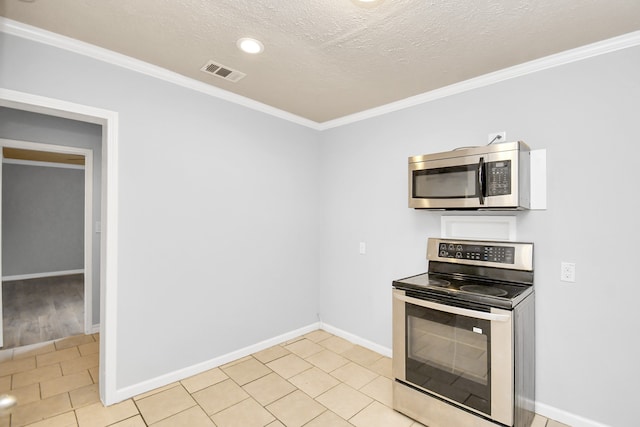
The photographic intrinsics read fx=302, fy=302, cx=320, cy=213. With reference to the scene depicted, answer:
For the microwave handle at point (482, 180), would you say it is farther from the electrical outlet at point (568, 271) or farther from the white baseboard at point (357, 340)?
the white baseboard at point (357, 340)

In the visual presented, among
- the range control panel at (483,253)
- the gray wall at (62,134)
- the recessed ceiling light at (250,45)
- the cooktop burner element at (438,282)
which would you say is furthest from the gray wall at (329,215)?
the gray wall at (62,134)

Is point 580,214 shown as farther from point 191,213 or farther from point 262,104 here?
point 191,213

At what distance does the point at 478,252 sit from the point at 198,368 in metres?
2.49

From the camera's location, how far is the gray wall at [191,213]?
85.9 inches

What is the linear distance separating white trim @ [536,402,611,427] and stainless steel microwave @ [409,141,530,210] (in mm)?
1375

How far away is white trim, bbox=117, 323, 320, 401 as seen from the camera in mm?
2238

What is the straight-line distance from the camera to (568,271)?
2.00 metres

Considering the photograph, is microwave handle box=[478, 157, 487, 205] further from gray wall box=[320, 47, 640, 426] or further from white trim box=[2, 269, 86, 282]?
white trim box=[2, 269, 86, 282]

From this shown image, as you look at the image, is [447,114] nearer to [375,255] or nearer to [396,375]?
[375,255]

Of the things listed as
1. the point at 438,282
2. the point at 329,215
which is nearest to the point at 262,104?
the point at 329,215

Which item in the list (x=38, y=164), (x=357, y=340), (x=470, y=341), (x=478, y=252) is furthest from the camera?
(x=38, y=164)

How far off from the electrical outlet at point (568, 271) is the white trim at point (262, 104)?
134 cm

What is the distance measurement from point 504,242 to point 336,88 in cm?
181

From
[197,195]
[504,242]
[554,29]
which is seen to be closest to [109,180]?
[197,195]
